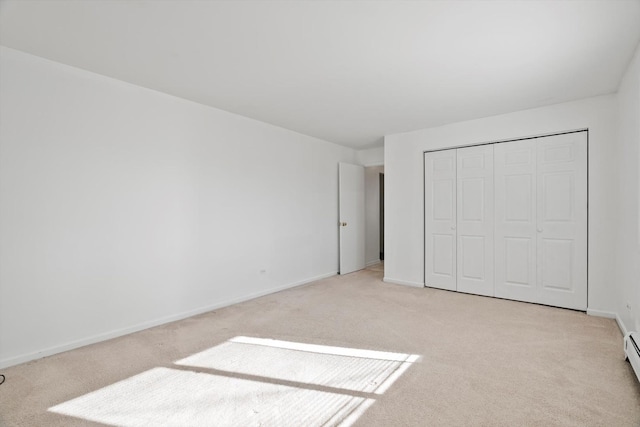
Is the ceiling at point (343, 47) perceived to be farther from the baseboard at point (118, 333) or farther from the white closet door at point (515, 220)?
the baseboard at point (118, 333)

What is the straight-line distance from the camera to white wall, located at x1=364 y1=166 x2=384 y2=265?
22.1 feet

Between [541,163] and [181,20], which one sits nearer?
[181,20]

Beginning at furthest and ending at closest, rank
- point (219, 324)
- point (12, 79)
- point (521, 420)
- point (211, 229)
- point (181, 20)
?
→ point (211, 229) < point (219, 324) < point (12, 79) < point (181, 20) < point (521, 420)

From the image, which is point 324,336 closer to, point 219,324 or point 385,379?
point 385,379

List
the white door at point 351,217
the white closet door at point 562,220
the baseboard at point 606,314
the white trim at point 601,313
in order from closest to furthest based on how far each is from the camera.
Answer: the baseboard at point 606,314
the white trim at point 601,313
the white closet door at point 562,220
the white door at point 351,217

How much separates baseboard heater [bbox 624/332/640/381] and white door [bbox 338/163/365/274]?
12.8ft

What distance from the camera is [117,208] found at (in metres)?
3.00

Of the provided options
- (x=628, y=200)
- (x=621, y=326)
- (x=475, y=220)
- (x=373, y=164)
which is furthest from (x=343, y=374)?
(x=373, y=164)

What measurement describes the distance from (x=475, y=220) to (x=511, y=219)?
17.4 inches

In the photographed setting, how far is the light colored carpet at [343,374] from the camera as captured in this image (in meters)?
1.84

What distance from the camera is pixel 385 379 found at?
2227mm

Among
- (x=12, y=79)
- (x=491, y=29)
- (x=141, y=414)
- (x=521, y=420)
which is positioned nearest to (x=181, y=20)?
(x=12, y=79)

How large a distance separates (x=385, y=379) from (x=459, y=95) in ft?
9.68

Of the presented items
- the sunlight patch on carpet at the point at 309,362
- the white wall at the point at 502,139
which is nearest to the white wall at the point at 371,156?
the white wall at the point at 502,139
